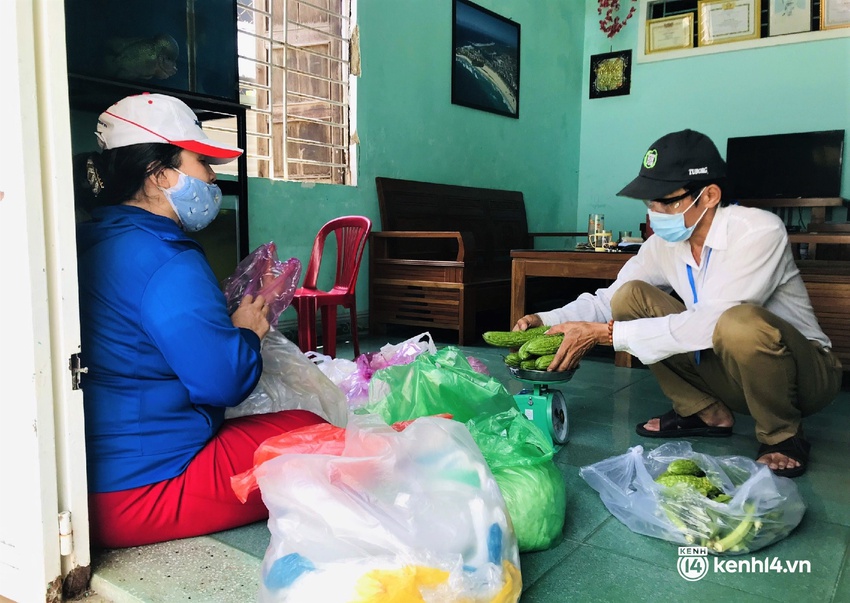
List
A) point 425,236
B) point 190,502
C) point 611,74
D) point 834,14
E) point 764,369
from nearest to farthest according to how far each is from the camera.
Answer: point 190,502
point 764,369
point 425,236
point 834,14
point 611,74

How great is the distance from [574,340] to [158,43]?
1917 millimetres

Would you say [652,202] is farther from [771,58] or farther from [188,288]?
[771,58]

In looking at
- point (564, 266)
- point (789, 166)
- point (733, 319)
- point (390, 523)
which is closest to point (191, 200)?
point (390, 523)

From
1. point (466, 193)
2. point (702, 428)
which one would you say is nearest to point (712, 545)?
point (702, 428)

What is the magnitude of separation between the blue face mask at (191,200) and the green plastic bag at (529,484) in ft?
2.87

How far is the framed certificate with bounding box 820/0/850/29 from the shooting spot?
6.11 meters

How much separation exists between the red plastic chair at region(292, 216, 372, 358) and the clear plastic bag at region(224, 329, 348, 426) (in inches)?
58.7

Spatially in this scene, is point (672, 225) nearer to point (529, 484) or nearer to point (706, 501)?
point (706, 501)

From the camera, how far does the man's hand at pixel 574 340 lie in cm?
211

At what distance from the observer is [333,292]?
363cm

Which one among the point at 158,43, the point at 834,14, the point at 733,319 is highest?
the point at 834,14

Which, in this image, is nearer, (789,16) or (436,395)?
(436,395)

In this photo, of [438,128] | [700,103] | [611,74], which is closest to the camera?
[438,128]

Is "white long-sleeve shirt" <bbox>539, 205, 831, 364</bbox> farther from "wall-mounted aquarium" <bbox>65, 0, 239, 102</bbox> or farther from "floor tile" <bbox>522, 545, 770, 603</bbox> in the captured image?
"wall-mounted aquarium" <bbox>65, 0, 239, 102</bbox>
